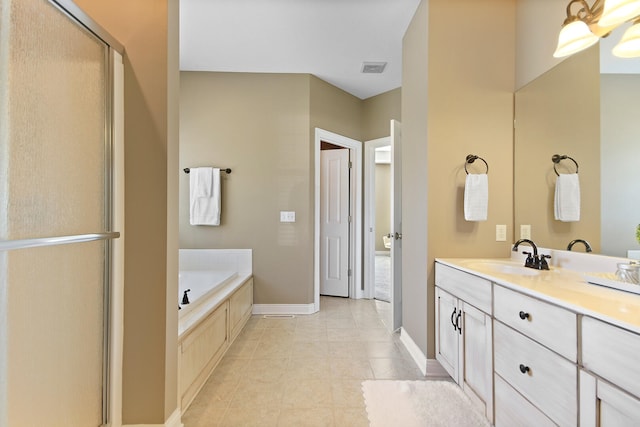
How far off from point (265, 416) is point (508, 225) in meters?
1.96

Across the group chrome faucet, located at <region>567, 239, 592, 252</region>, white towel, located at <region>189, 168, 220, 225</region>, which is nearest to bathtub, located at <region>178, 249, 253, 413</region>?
white towel, located at <region>189, 168, 220, 225</region>

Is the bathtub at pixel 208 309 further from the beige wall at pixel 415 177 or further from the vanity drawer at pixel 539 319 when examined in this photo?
the vanity drawer at pixel 539 319

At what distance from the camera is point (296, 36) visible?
103 inches

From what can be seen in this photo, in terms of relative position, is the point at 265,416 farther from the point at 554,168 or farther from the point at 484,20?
the point at 484,20

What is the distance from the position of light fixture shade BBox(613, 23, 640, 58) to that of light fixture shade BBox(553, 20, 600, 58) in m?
0.13

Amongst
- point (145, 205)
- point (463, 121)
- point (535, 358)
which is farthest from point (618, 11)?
point (145, 205)

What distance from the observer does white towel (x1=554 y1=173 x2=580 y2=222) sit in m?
1.57

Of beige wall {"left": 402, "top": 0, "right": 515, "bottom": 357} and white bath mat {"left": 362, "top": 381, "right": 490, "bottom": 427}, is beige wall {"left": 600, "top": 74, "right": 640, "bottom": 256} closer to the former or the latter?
beige wall {"left": 402, "top": 0, "right": 515, "bottom": 357}

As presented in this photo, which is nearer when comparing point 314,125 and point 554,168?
point 554,168

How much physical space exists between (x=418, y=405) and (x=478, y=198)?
1300 mm

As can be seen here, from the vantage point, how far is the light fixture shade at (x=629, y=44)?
1259 millimetres

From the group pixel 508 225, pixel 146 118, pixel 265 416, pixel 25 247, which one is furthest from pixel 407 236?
pixel 25 247

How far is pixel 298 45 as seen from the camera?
9.04 ft

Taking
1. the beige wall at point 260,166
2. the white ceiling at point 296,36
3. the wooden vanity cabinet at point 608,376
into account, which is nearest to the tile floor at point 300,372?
the beige wall at point 260,166
